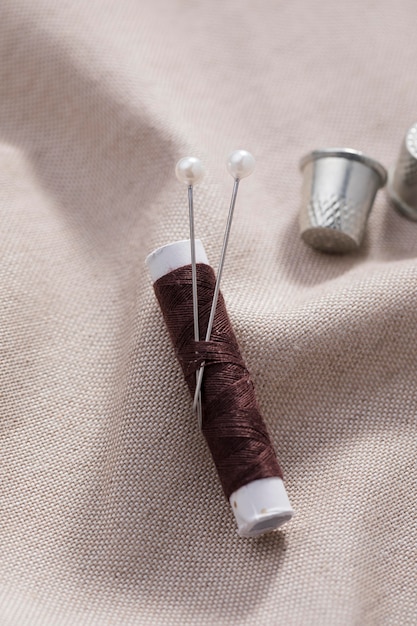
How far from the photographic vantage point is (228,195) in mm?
1257

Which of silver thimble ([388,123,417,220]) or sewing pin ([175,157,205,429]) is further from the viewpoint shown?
silver thimble ([388,123,417,220])

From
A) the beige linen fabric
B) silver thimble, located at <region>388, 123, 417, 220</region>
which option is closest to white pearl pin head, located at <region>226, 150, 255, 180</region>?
Result: the beige linen fabric

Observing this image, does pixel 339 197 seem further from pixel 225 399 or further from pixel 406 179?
pixel 225 399

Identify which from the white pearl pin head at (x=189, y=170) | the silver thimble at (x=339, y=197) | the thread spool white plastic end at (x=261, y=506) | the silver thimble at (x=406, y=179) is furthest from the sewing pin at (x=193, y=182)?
the silver thimble at (x=406, y=179)

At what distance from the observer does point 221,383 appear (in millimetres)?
967

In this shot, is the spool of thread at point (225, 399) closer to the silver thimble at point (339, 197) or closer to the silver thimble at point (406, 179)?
the silver thimble at point (339, 197)

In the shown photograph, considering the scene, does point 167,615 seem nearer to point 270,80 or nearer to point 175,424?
point 175,424

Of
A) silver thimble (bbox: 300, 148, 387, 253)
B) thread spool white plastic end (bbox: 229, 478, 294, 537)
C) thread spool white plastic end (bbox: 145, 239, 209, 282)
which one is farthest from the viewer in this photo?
silver thimble (bbox: 300, 148, 387, 253)

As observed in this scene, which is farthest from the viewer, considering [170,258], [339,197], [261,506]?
[339,197]

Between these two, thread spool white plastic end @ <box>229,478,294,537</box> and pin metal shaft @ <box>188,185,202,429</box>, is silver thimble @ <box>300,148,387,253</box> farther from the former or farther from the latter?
thread spool white plastic end @ <box>229,478,294,537</box>

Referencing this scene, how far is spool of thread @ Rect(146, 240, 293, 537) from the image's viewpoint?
910mm

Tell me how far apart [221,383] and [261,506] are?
166 millimetres

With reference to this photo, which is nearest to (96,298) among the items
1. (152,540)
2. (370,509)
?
(152,540)

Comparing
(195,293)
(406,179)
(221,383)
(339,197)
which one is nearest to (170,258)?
(195,293)
